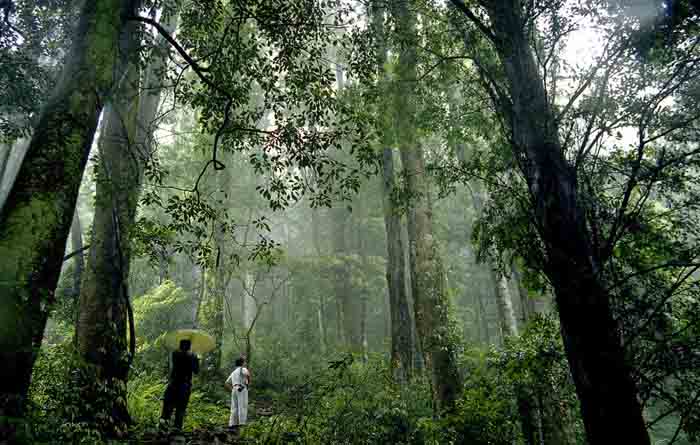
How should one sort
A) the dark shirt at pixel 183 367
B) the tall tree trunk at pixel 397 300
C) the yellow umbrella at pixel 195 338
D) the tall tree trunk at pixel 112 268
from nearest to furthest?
the tall tree trunk at pixel 112 268 → the dark shirt at pixel 183 367 → the tall tree trunk at pixel 397 300 → the yellow umbrella at pixel 195 338

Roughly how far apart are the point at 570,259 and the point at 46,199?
4.93 meters

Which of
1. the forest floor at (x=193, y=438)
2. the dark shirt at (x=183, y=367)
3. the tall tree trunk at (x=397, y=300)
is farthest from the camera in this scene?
the tall tree trunk at (x=397, y=300)

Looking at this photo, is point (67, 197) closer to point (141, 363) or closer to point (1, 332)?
point (1, 332)

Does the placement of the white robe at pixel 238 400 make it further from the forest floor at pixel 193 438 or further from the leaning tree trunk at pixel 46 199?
the leaning tree trunk at pixel 46 199

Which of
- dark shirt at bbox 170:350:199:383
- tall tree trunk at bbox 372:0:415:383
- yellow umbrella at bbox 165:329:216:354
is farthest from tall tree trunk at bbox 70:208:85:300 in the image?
tall tree trunk at bbox 372:0:415:383

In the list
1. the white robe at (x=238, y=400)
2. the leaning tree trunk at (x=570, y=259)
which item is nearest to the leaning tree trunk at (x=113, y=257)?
the white robe at (x=238, y=400)

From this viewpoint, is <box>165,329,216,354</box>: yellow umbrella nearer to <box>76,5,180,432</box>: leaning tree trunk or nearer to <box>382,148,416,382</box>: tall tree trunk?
<box>76,5,180,432</box>: leaning tree trunk

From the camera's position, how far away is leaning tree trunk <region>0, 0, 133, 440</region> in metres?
2.88

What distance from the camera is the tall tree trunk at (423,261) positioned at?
7457mm

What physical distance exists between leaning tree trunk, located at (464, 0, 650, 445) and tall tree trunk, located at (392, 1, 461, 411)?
8.86 feet

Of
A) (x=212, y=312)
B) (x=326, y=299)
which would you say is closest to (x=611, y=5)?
(x=212, y=312)

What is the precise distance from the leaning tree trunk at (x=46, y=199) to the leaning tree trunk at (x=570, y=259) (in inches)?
179

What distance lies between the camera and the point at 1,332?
9.24 ft

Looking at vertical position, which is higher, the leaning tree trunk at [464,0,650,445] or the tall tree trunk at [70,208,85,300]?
the tall tree trunk at [70,208,85,300]
